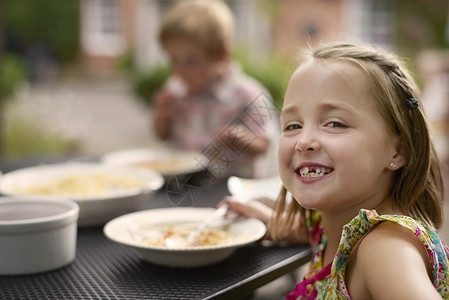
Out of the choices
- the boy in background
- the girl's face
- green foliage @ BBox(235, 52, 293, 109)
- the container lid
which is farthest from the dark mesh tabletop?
green foliage @ BBox(235, 52, 293, 109)

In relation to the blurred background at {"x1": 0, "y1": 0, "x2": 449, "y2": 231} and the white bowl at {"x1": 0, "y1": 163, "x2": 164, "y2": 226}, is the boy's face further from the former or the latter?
A: the white bowl at {"x1": 0, "y1": 163, "x2": 164, "y2": 226}

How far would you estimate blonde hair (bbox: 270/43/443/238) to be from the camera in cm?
102

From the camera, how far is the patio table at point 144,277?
41.9 inches

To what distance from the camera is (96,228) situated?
1495 millimetres

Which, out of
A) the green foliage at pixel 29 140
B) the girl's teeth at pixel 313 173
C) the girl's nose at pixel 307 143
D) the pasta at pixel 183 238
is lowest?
the green foliage at pixel 29 140

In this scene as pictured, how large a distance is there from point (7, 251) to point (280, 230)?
2.00 feet

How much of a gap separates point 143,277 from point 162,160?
105 cm

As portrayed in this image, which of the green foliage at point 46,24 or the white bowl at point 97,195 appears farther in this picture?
the green foliage at point 46,24

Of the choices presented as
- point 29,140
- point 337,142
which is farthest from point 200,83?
point 29,140

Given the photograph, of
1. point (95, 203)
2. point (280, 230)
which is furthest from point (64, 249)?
point (280, 230)

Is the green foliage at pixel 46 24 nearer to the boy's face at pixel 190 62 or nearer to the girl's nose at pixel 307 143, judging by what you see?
the boy's face at pixel 190 62

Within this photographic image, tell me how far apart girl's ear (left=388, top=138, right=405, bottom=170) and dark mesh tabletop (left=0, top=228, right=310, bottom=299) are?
0.35 m

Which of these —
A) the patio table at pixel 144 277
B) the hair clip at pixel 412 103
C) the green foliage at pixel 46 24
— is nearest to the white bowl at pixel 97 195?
the patio table at pixel 144 277

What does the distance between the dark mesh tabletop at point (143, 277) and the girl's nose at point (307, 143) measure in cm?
30
